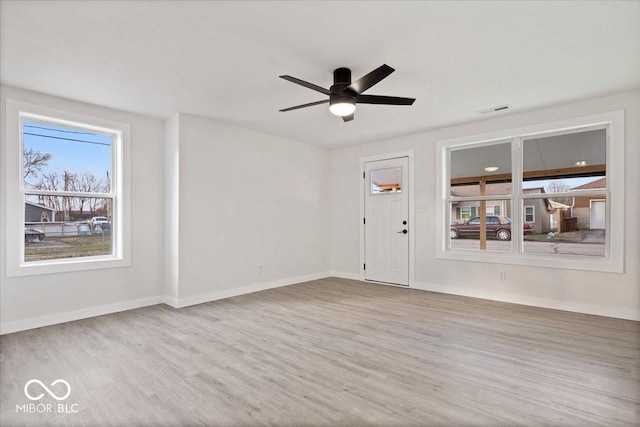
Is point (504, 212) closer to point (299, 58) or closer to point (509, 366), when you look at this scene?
point (509, 366)

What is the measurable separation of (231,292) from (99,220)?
6.60 feet

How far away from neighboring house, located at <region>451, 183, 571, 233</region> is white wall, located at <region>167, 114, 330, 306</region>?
2.56 m

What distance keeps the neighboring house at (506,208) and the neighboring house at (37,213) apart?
5482mm

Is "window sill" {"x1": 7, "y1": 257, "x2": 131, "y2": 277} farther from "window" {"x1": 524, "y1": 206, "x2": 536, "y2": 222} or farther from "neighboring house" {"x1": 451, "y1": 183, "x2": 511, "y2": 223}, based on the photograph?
"window" {"x1": 524, "y1": 206, "x2": 536, "y2": 222}

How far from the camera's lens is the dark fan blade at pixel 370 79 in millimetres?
2535

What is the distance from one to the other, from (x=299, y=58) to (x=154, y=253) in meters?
3.37

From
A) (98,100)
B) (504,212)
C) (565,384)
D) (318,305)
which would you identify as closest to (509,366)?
(565,384)

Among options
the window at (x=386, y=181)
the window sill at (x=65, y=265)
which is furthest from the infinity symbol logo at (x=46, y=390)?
the window at (x=386, y=181)

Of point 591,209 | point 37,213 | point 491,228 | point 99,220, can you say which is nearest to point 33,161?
point 37,213

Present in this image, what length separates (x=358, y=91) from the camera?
296 cm

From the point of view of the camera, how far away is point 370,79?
2.73 m

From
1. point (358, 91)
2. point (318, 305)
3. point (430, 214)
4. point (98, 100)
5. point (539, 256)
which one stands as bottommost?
point (318, 305)

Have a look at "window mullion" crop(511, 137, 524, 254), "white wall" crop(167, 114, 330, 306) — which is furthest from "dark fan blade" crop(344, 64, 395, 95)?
"window mullion" crop(511, 137, 524, 254)

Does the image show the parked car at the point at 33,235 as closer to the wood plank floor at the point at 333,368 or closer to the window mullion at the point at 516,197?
the wood plank floor at the point at 333,368
